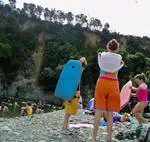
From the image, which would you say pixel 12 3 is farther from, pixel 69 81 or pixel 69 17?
pixel 69 81

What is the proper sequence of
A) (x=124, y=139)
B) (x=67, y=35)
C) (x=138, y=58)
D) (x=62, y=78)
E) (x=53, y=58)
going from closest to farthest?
(x=124, y=139)
(x=62, y=78)
(x=138, y=58)
(x=53, y=58)
(x=67, y=35)

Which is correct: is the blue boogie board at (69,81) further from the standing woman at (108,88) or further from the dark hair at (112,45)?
the dark hair at (112,45)

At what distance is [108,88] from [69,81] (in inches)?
67.2

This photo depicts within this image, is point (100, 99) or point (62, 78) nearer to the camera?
point (100, 99)

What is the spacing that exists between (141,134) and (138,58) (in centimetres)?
5177

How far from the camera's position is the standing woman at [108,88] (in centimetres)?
739

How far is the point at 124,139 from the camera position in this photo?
8.12 metres

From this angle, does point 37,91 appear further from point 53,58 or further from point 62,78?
point 62,78

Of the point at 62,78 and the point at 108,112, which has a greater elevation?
the point at 62,78

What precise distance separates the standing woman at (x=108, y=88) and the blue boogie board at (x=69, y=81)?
1365 mm

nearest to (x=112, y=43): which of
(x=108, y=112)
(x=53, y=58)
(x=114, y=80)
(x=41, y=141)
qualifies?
(x=114, y=80)

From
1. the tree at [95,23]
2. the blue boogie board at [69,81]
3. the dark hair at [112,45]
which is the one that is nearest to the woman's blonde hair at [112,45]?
the dark hair at [112,45]

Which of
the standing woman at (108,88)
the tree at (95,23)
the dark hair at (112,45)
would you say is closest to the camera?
the standing woman at (108,88)

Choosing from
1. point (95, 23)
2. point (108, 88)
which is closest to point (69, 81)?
point (108, 88)
